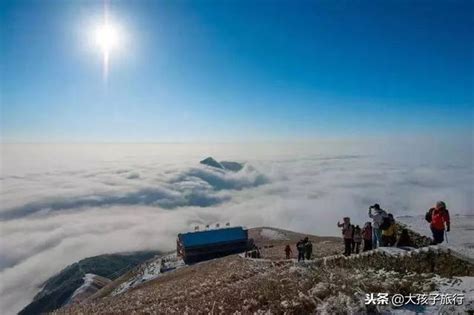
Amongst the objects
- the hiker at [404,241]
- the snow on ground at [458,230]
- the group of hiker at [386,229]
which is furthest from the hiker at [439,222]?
the hiker at [404,241]

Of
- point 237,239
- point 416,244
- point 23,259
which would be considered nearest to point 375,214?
point 416,244

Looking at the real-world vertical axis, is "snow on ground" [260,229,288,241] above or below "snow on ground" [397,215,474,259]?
below

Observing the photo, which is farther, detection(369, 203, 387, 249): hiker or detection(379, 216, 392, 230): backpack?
detection(369, 203, 387, 249): hiker

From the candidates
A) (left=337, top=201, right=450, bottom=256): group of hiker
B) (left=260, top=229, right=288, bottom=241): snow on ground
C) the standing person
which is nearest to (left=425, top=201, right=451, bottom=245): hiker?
(left=337, top=201, right=450, bottom=256): group of hiker

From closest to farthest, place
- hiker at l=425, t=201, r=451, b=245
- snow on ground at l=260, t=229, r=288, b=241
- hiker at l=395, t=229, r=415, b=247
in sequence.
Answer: hiker at l=425, t=201, r=451, b=245 < hiker at l=395, t=229, r=415, b=247 < snow on ground at l=260, t=229, r=288, b=241

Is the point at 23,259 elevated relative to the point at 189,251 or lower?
lower

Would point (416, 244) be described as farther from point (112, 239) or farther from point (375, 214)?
point (112, 239)

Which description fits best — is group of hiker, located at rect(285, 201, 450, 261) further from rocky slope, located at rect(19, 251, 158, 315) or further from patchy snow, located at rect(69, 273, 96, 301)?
patchy snow, located at rect(69, 273, 96, 301)

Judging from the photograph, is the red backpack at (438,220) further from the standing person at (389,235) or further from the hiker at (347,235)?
the hiker at (347,235)
